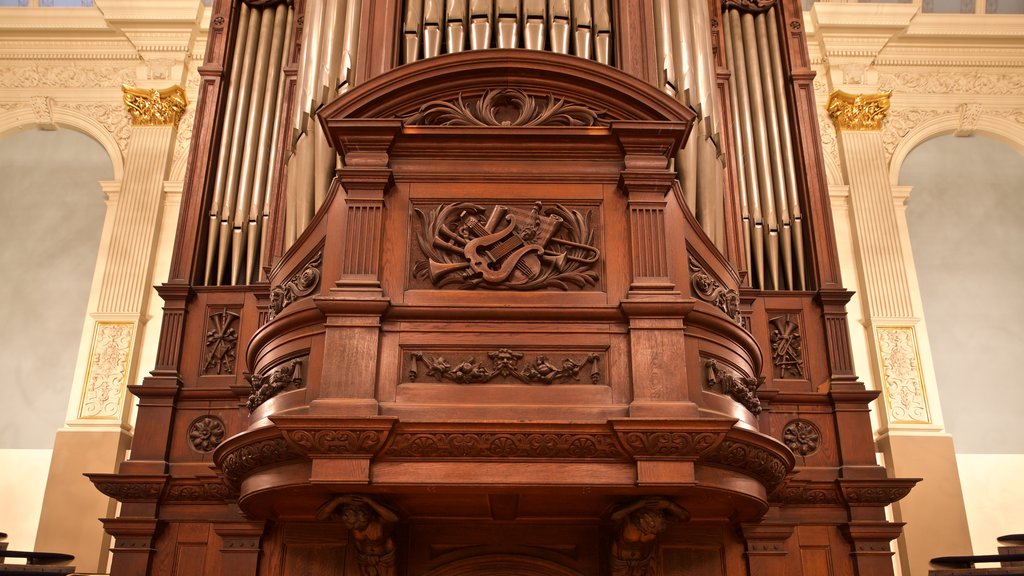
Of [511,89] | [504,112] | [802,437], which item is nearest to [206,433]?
[504,112]

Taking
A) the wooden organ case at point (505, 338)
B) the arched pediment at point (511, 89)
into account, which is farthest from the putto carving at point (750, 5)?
the arched pediment at point (511, 89)

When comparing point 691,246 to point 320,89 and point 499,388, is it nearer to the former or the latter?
point 499,388

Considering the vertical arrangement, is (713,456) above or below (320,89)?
below

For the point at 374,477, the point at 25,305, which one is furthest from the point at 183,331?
the point at 25,305

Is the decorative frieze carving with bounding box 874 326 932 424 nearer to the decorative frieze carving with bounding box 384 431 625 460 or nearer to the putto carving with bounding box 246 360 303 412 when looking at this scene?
the decorative frieze carving with bounding box 384 431 625 460

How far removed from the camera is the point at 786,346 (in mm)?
5934

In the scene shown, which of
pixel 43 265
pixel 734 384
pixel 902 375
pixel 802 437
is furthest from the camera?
pixel 43 265

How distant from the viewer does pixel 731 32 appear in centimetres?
731

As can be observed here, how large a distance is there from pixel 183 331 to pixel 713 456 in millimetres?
3622

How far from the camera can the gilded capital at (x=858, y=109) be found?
432 inches

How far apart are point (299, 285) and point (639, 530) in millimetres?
2023

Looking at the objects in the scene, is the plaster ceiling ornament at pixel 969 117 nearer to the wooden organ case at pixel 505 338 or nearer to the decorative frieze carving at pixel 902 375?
the decorative frieze carving at pixel 902 375

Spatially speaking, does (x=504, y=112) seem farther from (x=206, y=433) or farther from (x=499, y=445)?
(x=206, y=433)

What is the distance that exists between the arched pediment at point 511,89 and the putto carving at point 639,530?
186 cm
